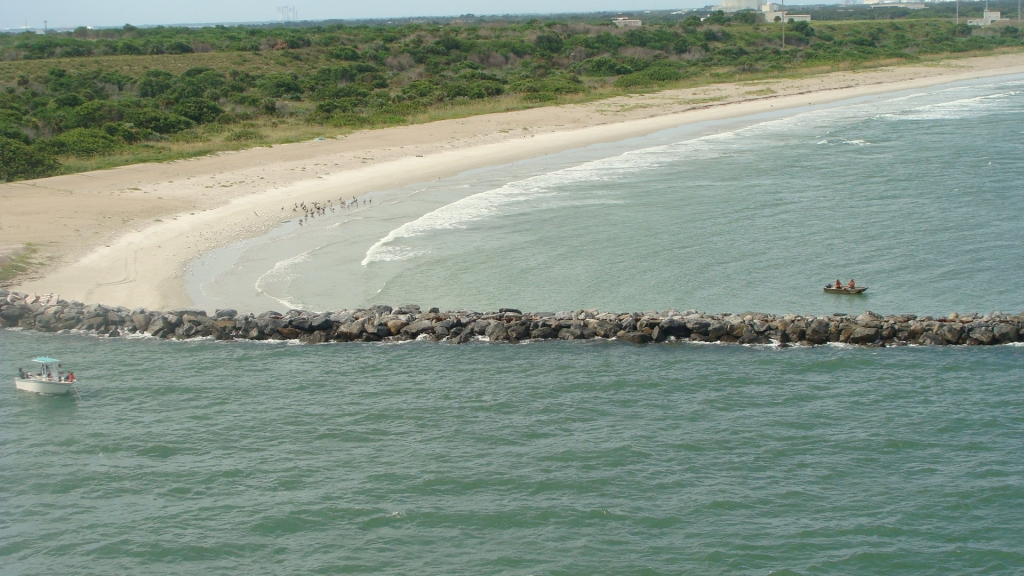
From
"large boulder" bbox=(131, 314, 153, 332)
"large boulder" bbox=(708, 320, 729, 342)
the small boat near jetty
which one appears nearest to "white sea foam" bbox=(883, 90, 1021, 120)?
the small boat near jetty

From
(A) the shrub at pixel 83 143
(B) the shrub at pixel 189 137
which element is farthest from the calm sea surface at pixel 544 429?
(B) the shrub at pixel 189 137

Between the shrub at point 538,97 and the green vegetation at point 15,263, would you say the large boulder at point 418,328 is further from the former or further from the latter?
the shrub at point 538,97

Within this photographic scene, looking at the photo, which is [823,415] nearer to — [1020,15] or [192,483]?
[192,483]

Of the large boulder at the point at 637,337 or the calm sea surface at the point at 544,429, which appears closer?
the calm sea surface at the point at 544,429

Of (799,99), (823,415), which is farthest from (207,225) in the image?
(799,99)

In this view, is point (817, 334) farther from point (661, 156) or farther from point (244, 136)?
point (244, 136)

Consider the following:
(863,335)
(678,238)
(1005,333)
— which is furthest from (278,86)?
(1005,333)
